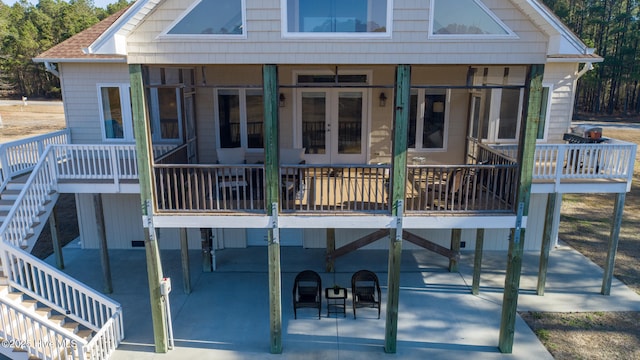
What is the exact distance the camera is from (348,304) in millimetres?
10500

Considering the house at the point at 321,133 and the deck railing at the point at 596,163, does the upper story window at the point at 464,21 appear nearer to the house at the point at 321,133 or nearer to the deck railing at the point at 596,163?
the house at the point at 321,133

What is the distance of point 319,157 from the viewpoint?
12031 mm

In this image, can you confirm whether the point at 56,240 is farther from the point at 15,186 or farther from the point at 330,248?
the point at 330,248

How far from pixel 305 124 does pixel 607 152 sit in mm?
7139

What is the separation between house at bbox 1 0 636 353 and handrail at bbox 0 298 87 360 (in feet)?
3.04

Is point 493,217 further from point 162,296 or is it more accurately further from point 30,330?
point 30,330

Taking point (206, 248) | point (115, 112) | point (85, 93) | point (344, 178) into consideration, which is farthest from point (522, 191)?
point (85, 93)

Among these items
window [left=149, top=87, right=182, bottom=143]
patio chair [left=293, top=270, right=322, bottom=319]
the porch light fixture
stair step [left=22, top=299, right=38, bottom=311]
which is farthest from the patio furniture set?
window [left=149, top=87, right=182, bottom=143]

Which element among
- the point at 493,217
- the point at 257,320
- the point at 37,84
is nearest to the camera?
the point at 493,217

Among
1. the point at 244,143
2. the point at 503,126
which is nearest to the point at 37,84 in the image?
the point at 244,143

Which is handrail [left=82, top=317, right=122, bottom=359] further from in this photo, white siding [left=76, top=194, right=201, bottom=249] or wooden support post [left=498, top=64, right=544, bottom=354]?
wooden support post [left=498, top=64, right=544, bottom=354]

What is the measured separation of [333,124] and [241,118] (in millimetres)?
2453

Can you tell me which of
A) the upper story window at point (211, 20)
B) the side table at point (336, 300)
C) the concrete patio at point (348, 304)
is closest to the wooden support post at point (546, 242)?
the concrete patio at point (348, 304)

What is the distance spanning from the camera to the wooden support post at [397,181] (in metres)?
7.68
